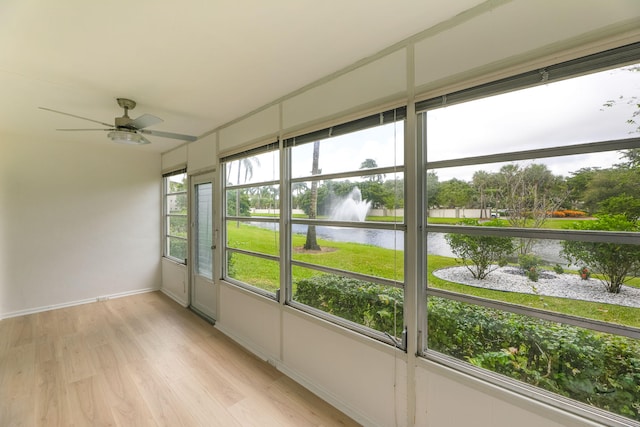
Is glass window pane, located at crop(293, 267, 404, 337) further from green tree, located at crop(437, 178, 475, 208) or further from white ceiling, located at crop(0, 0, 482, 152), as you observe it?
white ceiling, located at crop(0, 0, 482, 152)

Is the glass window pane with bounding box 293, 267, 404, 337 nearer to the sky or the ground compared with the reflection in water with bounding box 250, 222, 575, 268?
nearer to the ground

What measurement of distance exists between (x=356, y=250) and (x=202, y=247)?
2914 mm

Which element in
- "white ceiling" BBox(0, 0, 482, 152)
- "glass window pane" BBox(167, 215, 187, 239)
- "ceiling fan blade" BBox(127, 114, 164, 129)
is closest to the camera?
"white ceiling" BBox(0, 0, 482, 152)

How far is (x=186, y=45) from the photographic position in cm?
178

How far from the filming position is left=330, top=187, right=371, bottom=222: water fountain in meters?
2.08

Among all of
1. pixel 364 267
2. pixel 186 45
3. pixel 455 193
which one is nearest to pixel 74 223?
pixel 186 45

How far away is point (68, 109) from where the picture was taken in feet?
9.45

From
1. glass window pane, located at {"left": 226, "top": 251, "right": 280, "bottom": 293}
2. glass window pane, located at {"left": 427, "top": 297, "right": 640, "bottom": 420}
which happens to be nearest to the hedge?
glass window pane, located at {"left": 427, "top": 297, "right": 640, "bottom": 420}

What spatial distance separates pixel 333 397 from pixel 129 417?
5.05 feet

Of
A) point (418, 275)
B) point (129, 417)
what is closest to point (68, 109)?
point (129, 417)

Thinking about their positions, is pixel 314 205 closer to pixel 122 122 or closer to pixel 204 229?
pixel 122 122

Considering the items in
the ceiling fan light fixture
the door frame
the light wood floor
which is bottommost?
the light wood floor

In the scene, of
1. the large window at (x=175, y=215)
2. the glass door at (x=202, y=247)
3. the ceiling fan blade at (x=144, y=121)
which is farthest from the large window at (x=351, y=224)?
the large window at (x=175, y=215)

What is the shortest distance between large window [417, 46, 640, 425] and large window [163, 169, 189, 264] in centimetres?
404
